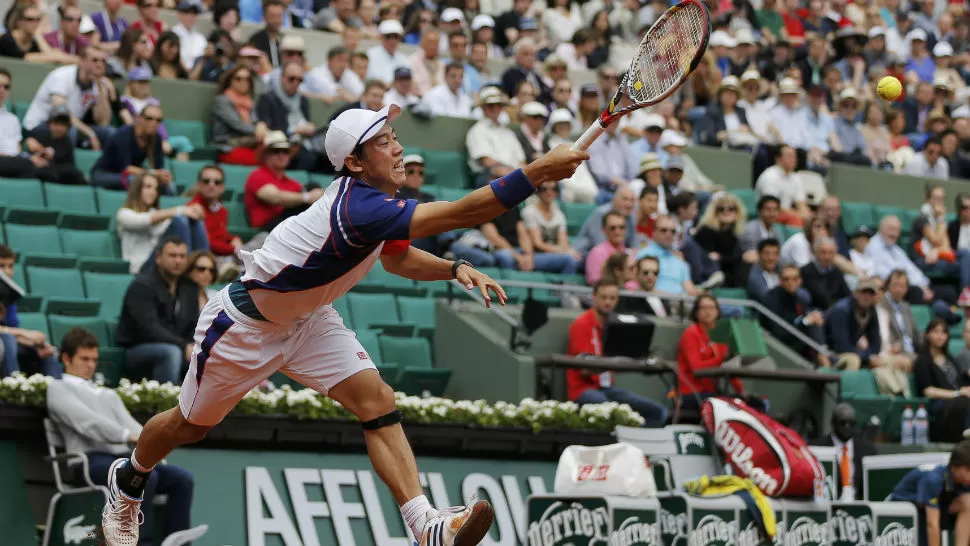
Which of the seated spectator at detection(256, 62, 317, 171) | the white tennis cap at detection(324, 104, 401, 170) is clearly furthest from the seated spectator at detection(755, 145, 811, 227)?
the white tennis cap at detection(324, 104, 401, 170)

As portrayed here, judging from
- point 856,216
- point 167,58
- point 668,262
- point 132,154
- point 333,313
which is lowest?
point 333,313

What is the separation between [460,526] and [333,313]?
1.27 m

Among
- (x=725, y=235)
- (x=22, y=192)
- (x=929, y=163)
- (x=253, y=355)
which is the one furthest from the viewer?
(x=929, y=163)

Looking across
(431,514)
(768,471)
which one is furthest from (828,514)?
(431,514)

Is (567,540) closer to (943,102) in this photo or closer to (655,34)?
(655,34)

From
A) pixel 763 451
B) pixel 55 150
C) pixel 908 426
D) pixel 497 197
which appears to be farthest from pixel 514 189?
pixel 908 426

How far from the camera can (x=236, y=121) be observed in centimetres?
1498

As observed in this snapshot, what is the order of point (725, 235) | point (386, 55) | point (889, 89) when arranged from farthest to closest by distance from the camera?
point (386, 55) < point (725, 235) < point (889, 89)

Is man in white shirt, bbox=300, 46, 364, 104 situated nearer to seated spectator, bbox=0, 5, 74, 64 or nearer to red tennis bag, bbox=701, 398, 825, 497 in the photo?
seated spectator, bbox=0, 5, 74, 64

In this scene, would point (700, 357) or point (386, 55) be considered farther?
point (386, 55)

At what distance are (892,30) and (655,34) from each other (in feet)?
63.5

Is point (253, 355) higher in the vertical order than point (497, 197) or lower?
lower

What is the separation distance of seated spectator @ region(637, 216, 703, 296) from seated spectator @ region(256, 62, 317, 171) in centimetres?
340

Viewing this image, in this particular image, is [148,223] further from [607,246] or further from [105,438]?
Result: [607,246]
